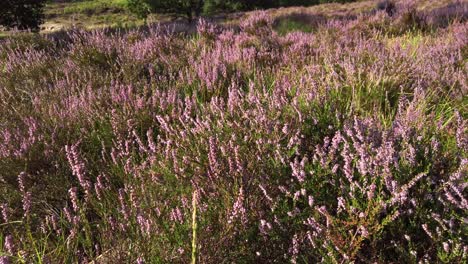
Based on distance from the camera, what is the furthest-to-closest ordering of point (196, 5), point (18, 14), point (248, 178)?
point (196, 5) → point (18, 14) → point (248, 178)

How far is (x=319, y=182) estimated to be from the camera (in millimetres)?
1698

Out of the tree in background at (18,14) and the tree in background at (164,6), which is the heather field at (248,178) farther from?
the tree in background at (164,6)

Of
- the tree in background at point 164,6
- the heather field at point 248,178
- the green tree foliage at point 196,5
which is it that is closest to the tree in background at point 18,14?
the green tree foliage at point 196,5

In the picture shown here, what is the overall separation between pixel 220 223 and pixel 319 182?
1.57 ft

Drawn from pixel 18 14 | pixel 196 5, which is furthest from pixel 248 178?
pixel 196 5

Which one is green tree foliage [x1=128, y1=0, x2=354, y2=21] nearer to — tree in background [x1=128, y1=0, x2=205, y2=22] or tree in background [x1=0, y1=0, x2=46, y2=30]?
tree in background [x1=128, y1=0, x2=205, y2=22]

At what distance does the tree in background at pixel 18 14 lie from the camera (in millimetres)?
12164

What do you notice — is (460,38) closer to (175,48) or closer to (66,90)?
(175,48)

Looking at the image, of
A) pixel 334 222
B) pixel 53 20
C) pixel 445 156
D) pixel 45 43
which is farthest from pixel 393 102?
pixel 53 20

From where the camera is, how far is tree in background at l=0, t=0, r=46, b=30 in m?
12.2

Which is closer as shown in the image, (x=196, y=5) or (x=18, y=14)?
(x=18, y=14)

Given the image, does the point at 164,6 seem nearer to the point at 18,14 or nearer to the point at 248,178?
the point at 18,14

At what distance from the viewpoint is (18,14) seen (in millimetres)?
12336

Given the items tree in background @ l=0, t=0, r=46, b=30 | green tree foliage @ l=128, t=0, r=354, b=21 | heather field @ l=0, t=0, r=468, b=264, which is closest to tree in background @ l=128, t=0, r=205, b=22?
green tree foliage @ l=128, t=0, r=354, b=21
